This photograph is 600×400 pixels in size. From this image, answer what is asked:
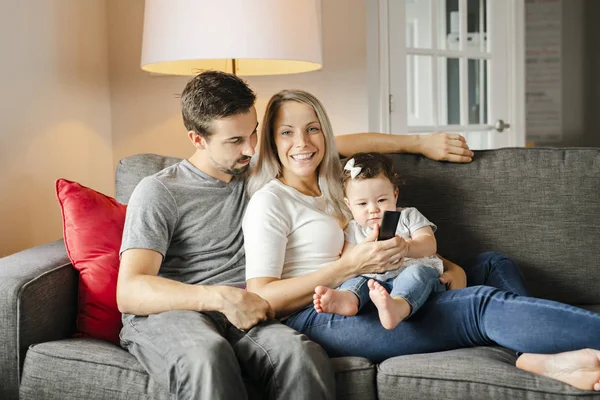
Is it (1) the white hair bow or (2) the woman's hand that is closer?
(2) the woman's hand

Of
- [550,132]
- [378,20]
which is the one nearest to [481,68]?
[378,20]

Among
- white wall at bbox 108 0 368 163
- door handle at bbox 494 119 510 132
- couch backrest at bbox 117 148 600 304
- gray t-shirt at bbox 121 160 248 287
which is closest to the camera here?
gray t-shirt at bbox 121 160 248 287

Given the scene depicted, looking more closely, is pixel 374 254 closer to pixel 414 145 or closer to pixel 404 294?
pixel 404 294

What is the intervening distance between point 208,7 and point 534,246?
50.9 inches

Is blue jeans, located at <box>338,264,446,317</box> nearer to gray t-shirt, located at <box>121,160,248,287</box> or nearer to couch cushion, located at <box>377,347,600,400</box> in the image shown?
Answer: couch cushion, located at <box>377,347,600,400</box>

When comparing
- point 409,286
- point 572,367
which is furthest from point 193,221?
point 572,367

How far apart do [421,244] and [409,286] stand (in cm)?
22

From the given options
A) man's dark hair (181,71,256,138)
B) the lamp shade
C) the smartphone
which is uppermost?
the lamp shade

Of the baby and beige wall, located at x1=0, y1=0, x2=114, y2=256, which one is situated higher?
beige wall, located at x1=0, y1=0, x2=114, y2=256

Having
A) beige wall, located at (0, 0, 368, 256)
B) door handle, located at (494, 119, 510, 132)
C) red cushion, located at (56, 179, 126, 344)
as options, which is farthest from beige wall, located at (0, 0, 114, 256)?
door handle, located at (494, 119, 510, 132)

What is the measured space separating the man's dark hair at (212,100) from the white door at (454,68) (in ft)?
5.34

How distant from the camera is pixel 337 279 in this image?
74.4 inches

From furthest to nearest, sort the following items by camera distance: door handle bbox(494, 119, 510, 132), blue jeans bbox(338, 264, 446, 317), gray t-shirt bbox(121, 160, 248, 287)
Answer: door handle bbox(494, 119, 510, 132)
gray t-shirt bbox(121, 160, 248, 287)
blue jeans bbox(338, 264, 446, 317)

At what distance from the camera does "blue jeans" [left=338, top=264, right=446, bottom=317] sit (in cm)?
179
